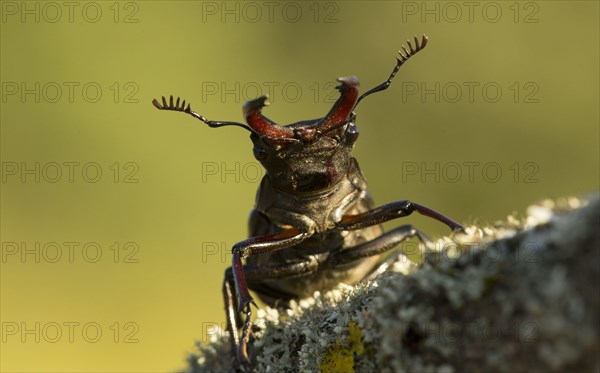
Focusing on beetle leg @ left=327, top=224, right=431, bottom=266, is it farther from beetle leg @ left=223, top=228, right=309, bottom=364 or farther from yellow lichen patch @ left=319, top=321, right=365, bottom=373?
yellow lichen patch @ left=319, top=321, right=365, bottom=373

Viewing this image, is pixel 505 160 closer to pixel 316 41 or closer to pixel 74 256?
pixel 316 41

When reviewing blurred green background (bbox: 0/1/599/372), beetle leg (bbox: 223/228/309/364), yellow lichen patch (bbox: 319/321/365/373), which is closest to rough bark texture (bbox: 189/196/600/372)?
yellow lichen patch (bbox: 319/321/365/373)

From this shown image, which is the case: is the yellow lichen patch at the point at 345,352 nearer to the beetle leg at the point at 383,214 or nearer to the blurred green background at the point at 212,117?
the beetle leg at the point at 383,214

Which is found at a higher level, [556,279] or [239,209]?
[239,209]

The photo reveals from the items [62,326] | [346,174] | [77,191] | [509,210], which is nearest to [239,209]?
[77,191]

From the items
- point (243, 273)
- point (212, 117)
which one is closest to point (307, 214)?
point (243, 273)

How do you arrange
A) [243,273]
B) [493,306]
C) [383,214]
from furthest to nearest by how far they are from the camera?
[383,214] < [243,273] < [493,306]

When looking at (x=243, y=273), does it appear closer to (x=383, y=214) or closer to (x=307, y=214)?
(x=307, y=214)

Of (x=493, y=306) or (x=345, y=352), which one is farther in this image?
(x=345, y=352)
